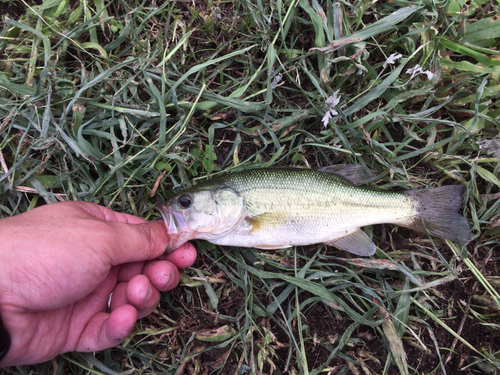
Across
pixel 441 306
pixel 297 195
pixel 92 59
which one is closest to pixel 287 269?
pixel 297 195

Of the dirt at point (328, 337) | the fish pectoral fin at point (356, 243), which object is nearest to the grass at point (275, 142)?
the dirt at point (328, 337)

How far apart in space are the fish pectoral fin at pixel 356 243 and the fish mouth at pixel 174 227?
4.65 ft

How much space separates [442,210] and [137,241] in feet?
9.48

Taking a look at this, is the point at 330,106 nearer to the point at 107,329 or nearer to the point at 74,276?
the point at 74,276

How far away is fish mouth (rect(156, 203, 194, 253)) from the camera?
2.75 m

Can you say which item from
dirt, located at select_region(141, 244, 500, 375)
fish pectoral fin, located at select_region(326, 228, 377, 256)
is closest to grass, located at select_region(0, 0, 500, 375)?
dirt, located at select_region(141, 244, 500, 375)

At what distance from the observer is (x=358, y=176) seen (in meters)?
3.14

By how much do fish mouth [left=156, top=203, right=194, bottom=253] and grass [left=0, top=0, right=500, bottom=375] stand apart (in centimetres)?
34

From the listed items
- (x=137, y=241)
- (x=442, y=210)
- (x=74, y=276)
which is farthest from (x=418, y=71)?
(x=74, y=276)

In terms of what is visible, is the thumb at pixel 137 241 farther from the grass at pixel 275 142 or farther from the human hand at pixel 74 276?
the grass at pixel 275 142

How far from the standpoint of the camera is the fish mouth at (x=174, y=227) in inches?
108

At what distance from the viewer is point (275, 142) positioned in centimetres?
316

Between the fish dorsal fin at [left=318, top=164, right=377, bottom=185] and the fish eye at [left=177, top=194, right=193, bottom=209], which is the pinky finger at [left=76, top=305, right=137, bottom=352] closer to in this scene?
the fish eye at [left=177, top=194, right=193, bottom=209]

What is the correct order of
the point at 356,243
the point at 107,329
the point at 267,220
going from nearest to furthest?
the point at 107,329 → the point at 267,220 → the point at 356,243
